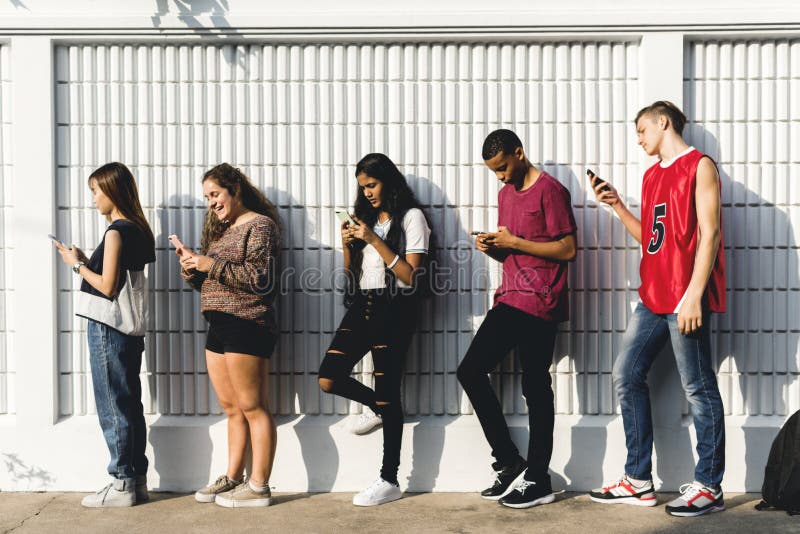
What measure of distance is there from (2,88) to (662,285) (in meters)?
4.16

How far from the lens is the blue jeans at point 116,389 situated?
181 inches

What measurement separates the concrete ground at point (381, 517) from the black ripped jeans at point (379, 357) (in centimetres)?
36

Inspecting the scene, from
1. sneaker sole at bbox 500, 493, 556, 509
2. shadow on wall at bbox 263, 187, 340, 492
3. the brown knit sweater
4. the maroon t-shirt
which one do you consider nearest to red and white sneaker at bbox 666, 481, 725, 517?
sneaker sole at bbox 500, 493, 556, 509

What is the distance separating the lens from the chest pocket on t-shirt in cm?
459

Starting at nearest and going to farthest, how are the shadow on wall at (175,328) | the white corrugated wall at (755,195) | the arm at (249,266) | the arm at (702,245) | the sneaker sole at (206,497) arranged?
1. the arm at (702,245)
2. the arm at (249,266)
3. the sneaker sole at (206,497)
4. the white corrugated wall at (755,195)
5. the shadow on wall at (175,328)

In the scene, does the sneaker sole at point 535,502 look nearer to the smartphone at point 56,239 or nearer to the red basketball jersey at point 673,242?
the red basketball jersey at point 673,242

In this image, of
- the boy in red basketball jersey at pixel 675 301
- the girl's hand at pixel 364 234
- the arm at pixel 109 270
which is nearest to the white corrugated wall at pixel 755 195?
the boy in red basketball jersey at pixel 675 301

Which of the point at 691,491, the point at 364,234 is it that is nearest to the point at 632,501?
the point at 691,491

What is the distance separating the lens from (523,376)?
467 centimetres

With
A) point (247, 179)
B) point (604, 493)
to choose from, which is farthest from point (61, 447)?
point (604, 493)

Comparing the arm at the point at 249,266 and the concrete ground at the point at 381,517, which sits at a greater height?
the arm at the point at 249,266

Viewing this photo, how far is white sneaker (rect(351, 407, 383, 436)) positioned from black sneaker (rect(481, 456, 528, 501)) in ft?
2.44

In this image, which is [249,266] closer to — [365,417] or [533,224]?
[365,417]

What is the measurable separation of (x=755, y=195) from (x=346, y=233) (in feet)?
8.37
